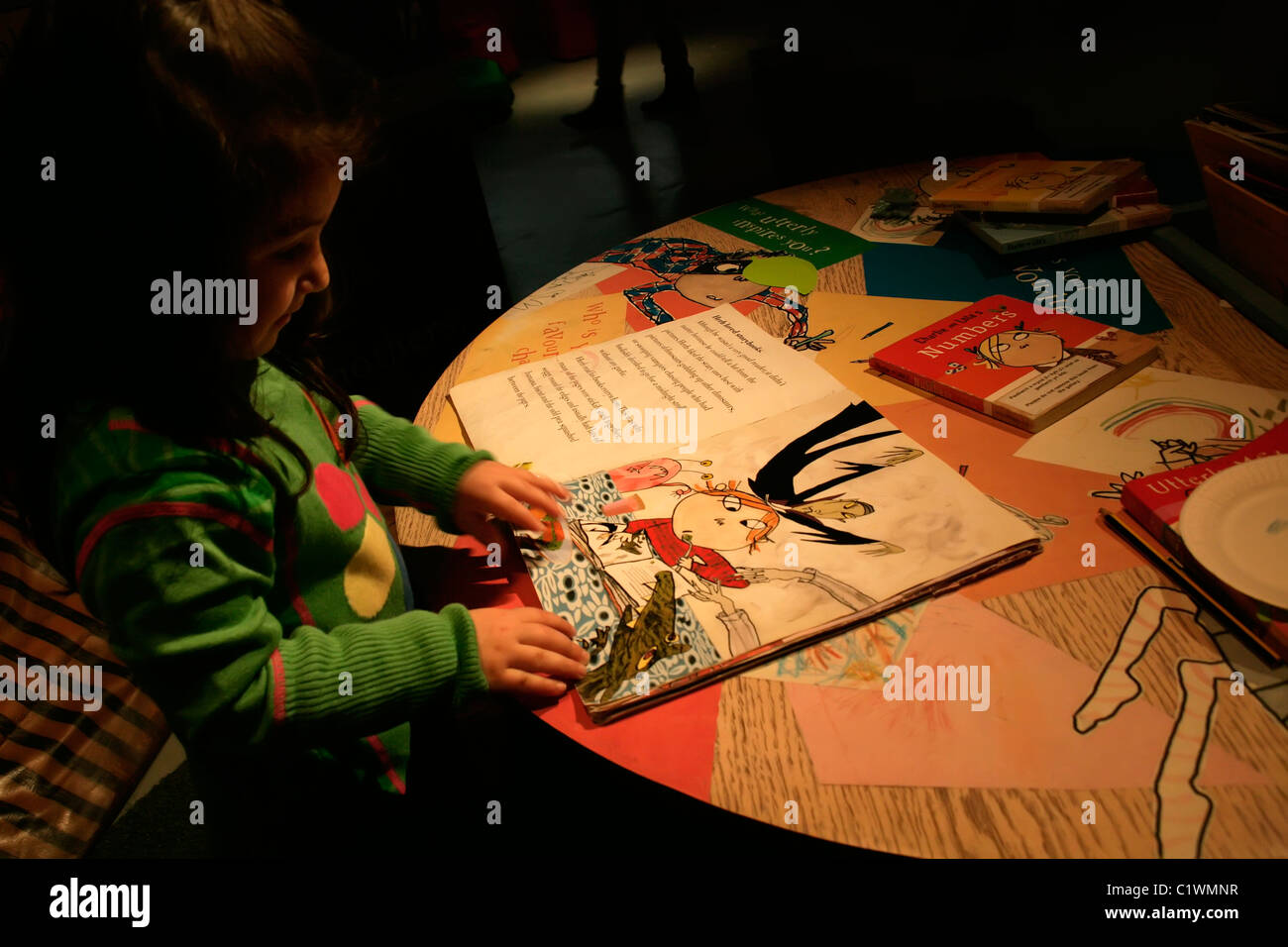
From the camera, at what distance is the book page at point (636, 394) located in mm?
788

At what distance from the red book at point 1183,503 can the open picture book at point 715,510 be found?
0.08m

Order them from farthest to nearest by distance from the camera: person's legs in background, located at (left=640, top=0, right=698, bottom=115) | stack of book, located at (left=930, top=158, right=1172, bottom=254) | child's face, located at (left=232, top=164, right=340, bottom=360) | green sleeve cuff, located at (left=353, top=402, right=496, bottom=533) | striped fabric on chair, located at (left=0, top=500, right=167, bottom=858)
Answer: person's legs in background, located at (left=640, top=0, right=698, bottom=115) → striped fabric on chair, located at (left=0, top=500, right=167, bottom=858) → stack of book, located at (left=930, top=158, right=1172, bottom=254) → green sleeve cuff, located at (left=353, top=402, right=496, bottom=533) → child's face, located at (left=232, top=164, right=340, bottom=360)

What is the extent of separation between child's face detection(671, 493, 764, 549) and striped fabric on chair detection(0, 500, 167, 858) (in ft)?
3.46

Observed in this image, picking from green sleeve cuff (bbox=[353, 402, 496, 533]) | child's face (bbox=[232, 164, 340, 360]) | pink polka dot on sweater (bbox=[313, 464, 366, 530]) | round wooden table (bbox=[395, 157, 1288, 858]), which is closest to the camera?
round wooden table (bbox=[395, 157, 1288, 858])

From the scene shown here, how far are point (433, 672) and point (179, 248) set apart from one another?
0.34 meters

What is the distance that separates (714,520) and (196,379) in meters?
0.41

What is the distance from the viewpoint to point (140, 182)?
50cm

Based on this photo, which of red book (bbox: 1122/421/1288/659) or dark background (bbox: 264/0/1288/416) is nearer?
red book (bbox: 1122/421/1288/659)

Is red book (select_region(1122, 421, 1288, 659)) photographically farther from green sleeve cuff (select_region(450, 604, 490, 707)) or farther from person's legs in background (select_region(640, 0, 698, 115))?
person's legs in background (select_region(640, 0, 698, 115))

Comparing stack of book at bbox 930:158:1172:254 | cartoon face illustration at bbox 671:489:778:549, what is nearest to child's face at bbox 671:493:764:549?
cartoon face illustration at bbox 671:489:778:549

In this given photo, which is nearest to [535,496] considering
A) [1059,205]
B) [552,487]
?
[552,487]

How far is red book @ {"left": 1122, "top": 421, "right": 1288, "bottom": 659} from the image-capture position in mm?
505

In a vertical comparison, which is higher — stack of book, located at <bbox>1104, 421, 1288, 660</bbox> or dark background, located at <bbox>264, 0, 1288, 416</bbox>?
dark background, located at <bbox>264, 0, 1288, 416</bbox>

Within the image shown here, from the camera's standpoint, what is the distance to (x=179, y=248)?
0.52 m
